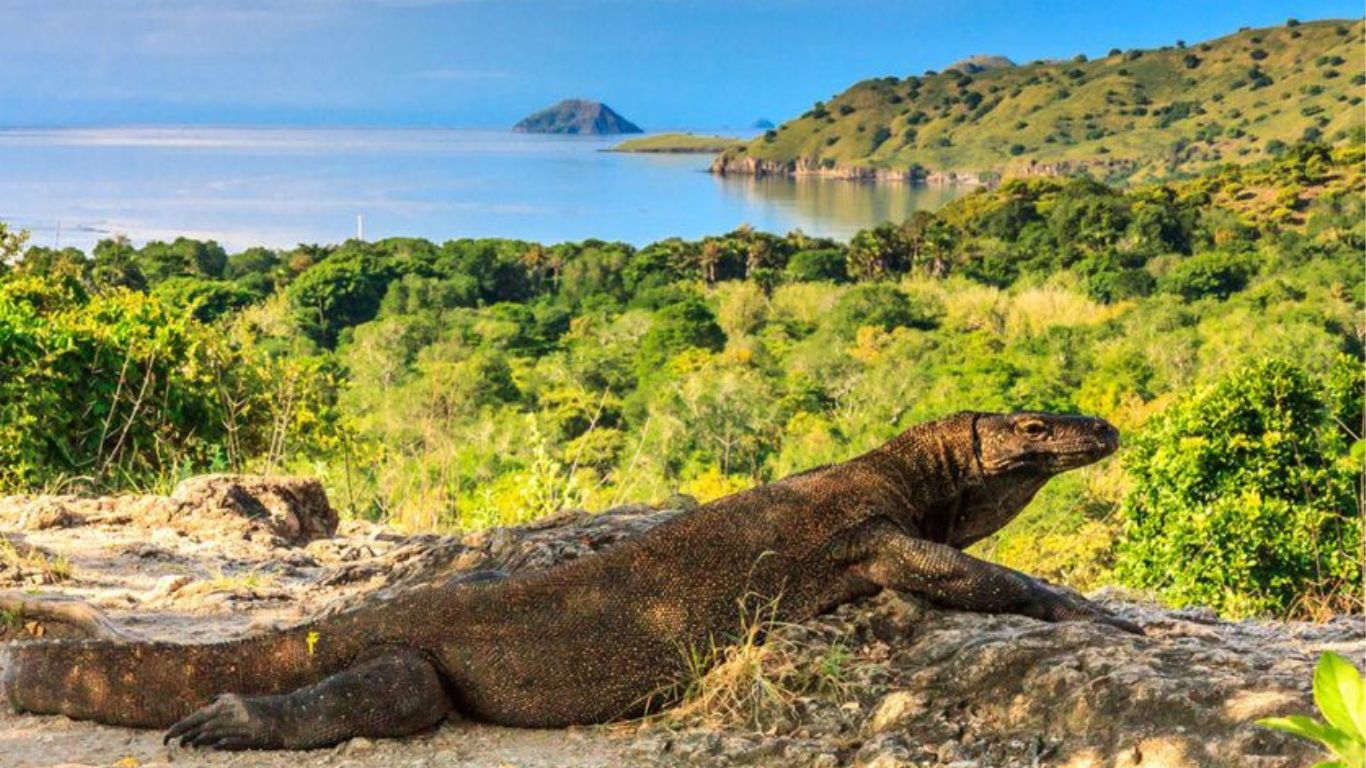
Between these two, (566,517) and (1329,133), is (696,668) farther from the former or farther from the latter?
(1329,133)

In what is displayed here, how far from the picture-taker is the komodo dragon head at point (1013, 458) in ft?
14.8

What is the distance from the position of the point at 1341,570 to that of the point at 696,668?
845cm

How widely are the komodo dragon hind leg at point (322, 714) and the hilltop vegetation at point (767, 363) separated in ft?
8.44

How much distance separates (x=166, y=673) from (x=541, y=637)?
1.05m

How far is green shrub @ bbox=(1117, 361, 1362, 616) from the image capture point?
12.1 meters

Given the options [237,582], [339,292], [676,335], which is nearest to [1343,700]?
[237,582]

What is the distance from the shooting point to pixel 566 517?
5.91 meters

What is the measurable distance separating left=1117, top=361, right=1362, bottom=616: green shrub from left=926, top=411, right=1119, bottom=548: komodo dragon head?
7534 mm

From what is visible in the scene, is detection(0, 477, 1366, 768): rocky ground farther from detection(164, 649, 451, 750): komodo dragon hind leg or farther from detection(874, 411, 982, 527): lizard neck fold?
detection(874, 411, 982, 527): lizard neck fold

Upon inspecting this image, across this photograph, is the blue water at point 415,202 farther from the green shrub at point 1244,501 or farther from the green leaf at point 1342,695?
the green leaf at point 1342,695

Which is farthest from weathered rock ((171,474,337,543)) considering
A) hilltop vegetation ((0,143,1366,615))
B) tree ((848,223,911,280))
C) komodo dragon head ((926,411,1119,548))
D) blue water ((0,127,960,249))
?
tree ((848,223,911,280))

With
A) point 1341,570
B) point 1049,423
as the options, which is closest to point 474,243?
point 1341,570

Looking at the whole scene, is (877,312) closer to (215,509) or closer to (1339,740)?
(215,509)

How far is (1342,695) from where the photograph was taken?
154 centimetres
